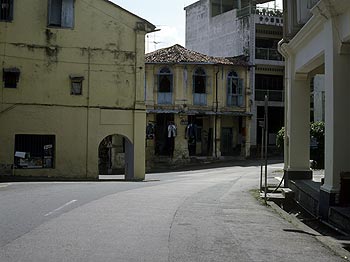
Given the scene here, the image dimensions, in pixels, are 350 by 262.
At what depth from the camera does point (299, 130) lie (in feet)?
57.1

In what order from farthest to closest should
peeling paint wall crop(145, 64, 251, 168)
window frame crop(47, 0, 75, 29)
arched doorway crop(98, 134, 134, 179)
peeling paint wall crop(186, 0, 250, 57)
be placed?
peeling paint wall crop(186, 0, 250, 57) → peeling paint wall crop(145, 64, 251, 168) → arched doorway crop(98, 134, 134, 179) → window frame crop(47, 0, 75, 29)

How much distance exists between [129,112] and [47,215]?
18.0 metres

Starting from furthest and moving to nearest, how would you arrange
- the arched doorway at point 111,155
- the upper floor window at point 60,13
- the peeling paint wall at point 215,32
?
the peeling paint wall at point 215,32 < the arched doorway at point 111,155 < the upper floor window at point 60,13

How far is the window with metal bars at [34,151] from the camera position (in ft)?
86.6

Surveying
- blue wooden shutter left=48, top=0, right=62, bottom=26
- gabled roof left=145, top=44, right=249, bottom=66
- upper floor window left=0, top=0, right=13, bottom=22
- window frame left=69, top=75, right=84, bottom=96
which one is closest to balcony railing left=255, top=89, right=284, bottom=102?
gabled roof left=145, top=44, right=249, bottom=66

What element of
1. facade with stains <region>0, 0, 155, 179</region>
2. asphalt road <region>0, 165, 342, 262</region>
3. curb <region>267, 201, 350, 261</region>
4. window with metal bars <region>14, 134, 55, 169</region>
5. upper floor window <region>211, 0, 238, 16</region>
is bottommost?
curb <region>267, 201, 350, 261</region>

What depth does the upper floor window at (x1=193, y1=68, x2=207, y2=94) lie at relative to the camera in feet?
137

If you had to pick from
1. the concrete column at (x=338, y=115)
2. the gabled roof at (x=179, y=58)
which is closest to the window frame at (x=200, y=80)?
the gabled roof at (x=179, y=58)

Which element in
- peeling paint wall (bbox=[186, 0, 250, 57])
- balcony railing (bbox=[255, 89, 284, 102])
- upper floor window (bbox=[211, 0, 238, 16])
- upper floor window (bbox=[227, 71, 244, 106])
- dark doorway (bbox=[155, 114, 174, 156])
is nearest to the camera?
dark doorway (bbox=[155, 114, 174, 156])

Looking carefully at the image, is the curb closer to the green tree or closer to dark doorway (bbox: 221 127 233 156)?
the green tree

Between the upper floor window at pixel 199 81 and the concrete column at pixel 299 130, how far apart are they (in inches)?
958

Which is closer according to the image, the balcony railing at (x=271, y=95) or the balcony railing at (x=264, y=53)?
the balcony railing at (x=264, y=53)

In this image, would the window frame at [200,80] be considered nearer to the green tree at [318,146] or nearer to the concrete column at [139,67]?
the concrete column at [139,67]

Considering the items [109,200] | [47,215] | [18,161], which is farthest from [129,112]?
[47,215]
